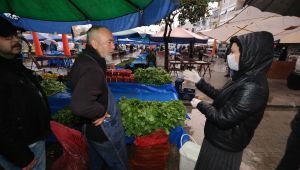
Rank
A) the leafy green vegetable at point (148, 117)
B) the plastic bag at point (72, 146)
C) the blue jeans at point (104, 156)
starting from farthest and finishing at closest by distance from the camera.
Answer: the leafy green vegetable at point (148, 117) → the plastic bag at point (72, 146) → the blue jeans at point (104, 156)

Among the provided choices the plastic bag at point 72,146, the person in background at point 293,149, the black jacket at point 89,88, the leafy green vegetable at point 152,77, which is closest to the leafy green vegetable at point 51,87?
the leafy green vegetable at point 152,77

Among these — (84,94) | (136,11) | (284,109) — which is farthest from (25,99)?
(284,109)

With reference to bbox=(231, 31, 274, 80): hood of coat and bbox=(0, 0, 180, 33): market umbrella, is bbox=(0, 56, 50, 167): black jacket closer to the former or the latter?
bbox=(0, 0, 180, 33): market umbrella

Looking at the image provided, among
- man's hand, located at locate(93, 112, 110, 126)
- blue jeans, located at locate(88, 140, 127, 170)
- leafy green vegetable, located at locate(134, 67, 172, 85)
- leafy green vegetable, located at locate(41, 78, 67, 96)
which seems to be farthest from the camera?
leafy green vegetable, located at locate(134, 67, 172, 85)

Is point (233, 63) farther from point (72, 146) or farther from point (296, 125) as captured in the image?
point (72, 146)

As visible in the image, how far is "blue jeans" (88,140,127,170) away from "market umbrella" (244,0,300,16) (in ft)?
9.78

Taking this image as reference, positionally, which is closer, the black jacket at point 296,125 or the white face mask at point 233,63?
the white face mask at point 233,63

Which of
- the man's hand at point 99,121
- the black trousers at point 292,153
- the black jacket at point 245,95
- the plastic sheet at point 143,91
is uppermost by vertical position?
the black jacket at point 245,95

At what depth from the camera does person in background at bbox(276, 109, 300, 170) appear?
117 inches

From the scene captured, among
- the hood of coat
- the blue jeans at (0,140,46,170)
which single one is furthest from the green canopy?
the blue jeans at (0,140,46,170)

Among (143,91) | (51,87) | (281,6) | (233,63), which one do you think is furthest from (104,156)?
(143,91)

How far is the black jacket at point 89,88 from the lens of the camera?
Answer: 6.54 ft

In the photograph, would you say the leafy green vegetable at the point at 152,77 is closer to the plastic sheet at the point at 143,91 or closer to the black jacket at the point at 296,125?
the plastic sheet at the point at 143,91

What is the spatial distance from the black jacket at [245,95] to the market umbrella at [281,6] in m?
1.39
